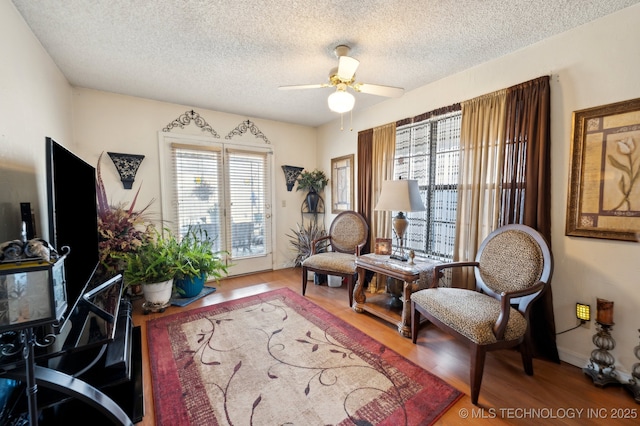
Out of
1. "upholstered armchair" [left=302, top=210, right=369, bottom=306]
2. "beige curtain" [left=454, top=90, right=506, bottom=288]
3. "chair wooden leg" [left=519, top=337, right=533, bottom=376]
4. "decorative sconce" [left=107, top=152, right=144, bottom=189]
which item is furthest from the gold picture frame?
"decorative sconce" [left=107, top=152, right=144, bottom=189]

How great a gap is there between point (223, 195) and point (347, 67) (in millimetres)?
2663

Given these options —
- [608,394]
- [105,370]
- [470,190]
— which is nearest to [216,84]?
[105,370]

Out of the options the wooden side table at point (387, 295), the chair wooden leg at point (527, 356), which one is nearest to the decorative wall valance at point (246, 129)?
the wooden side table at point (387, 295)

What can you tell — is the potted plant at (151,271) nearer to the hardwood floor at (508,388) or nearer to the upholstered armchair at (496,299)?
the hardwood floor at (508,388)

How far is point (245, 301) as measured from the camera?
9.98 ft

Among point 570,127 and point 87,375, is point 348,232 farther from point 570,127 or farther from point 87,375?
point 87,375

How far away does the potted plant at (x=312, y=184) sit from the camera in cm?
433

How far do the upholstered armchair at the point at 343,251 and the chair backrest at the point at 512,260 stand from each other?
50.4 inches

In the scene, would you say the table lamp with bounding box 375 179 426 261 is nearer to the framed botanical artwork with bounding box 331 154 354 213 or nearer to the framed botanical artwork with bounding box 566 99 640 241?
the framed botanical artwork with bounding box 566 99 640 241

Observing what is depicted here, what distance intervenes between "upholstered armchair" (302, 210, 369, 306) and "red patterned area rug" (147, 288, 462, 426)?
1.85 feet

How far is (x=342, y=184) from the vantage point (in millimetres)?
4098

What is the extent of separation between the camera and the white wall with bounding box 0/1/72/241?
145 centimetres

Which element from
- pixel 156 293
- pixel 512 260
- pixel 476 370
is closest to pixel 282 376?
pixel 476 370

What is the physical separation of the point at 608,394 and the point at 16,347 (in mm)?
3214
